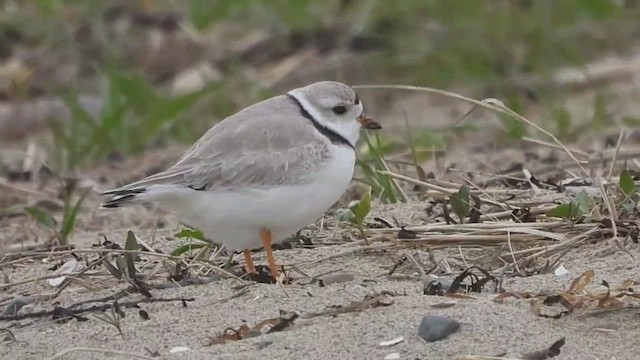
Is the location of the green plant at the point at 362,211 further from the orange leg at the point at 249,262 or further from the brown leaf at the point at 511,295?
the brown leaf at the point at 511,295

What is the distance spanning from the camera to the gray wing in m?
3.71

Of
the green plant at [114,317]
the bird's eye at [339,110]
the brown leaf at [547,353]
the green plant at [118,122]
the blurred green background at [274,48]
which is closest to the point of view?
the brown leaf at [547,353]

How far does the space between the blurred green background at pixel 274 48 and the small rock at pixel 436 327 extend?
4.13 meters

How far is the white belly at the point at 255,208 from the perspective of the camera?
367 centimetres

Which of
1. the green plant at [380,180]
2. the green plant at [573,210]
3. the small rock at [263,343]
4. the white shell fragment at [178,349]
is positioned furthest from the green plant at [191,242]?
the green plant at [573,210]

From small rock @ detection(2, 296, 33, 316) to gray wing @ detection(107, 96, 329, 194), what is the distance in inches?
16.7

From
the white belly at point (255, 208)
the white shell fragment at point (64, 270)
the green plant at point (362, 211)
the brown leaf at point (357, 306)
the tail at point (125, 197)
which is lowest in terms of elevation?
the brown leaf at point (357, 306)

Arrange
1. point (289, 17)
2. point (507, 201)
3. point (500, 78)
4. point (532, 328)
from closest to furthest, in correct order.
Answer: point (532, 328)
point (507, 201)
point (500, 78)
point (289, 17)

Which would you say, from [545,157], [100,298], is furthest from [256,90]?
[100,298]

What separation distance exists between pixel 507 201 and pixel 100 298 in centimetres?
144

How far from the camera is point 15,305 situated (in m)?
3.68

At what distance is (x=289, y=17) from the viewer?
8.99 metres

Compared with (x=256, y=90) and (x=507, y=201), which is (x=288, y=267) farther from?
(x=256, y=90)

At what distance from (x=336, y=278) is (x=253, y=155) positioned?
0.43 metres
